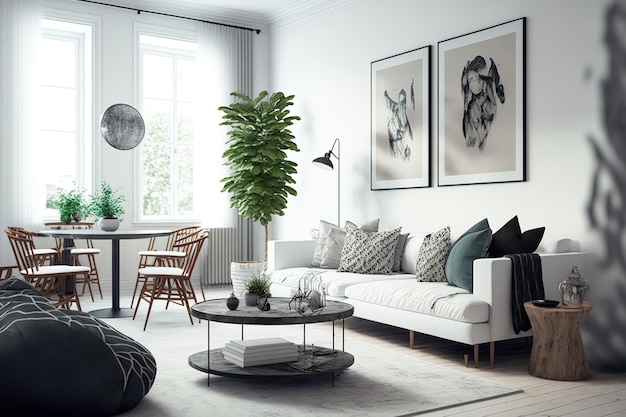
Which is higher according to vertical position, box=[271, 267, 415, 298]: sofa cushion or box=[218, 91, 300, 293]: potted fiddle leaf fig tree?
box=[218, 91, 300, 293]: potted fiddle leaf fig tree

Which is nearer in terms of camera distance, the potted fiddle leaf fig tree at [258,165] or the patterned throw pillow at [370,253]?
the patterned throw pillow at [370,253]

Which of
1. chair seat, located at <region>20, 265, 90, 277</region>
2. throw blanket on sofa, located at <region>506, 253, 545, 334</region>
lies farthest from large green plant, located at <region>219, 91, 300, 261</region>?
throw blanket on sofa, located at <region>506, 253, 545, 334</region>

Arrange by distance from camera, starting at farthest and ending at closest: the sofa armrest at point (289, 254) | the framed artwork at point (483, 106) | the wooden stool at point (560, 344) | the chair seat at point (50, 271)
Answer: the sofa armrest at point (289, 254) < the chair seat at point (50, 271) < the framed artwork at point (483, 106) < the wooden stool at point (560, 344)

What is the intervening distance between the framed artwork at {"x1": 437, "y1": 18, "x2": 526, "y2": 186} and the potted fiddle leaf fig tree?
2046mm

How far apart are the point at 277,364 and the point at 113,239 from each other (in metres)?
2.63

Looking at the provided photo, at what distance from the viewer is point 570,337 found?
4152mm

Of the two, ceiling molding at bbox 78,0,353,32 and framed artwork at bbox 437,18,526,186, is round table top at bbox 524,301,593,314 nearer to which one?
framed artwork at bbox 437,18,526,186

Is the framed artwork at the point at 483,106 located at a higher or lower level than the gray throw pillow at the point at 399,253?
higher

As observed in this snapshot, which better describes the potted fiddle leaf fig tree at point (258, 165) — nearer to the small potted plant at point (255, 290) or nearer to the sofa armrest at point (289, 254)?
the sofa armrest at point (289, 254)

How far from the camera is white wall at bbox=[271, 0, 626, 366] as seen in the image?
4766mm

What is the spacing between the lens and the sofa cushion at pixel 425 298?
435 cm

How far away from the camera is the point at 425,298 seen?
4.68 metres

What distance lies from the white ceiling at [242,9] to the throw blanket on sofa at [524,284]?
4118mm

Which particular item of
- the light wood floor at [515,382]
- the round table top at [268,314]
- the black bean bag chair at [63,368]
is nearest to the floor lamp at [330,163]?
the light wood floor at [515,382]
